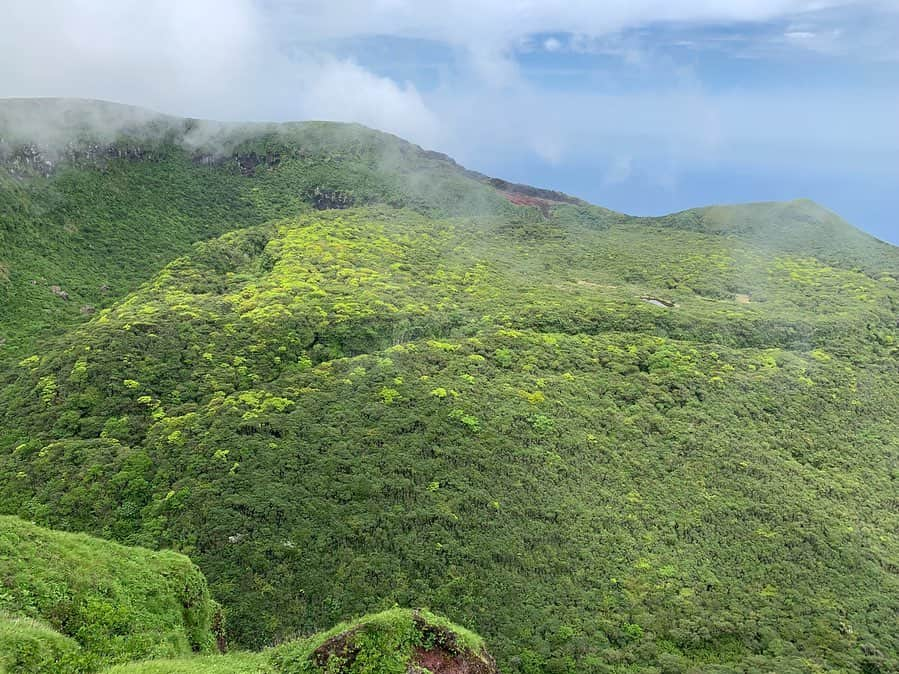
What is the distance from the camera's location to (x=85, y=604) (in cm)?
2097

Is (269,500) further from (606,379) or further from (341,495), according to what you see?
(606,379)

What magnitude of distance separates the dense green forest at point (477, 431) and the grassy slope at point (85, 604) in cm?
292

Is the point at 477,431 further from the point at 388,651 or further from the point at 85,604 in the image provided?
the point at 85,604

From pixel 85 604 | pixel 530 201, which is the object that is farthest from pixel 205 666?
pixel 530 201

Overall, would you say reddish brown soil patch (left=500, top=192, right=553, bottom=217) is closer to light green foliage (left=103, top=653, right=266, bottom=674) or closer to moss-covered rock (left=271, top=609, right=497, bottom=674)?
moss-covered rock (left=271, top=609, right=497, bottom=674)

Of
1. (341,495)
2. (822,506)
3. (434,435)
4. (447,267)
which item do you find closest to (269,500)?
(341,495)

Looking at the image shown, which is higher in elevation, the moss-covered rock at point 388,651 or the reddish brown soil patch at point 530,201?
the reddish brown soil patch at point 530,201

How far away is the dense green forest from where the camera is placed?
42031 millimetres

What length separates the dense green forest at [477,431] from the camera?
138 feet

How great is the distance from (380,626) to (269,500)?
27285mm

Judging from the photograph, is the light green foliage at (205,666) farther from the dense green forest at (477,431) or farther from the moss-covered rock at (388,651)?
the moss-covered rock at (388,651)

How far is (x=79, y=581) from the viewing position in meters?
21.5

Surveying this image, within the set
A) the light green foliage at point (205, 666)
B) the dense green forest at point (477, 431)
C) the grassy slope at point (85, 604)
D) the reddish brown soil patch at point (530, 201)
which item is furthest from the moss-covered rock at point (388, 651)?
the reddish brown soil patch at point (530, 201)

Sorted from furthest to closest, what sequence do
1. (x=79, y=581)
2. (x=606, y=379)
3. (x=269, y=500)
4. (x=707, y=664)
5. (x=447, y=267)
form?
(x=447, y=267) < (x=606, y=379) < (x=269, y=500) < (x=707, y=664) < (x=79, y=581)
